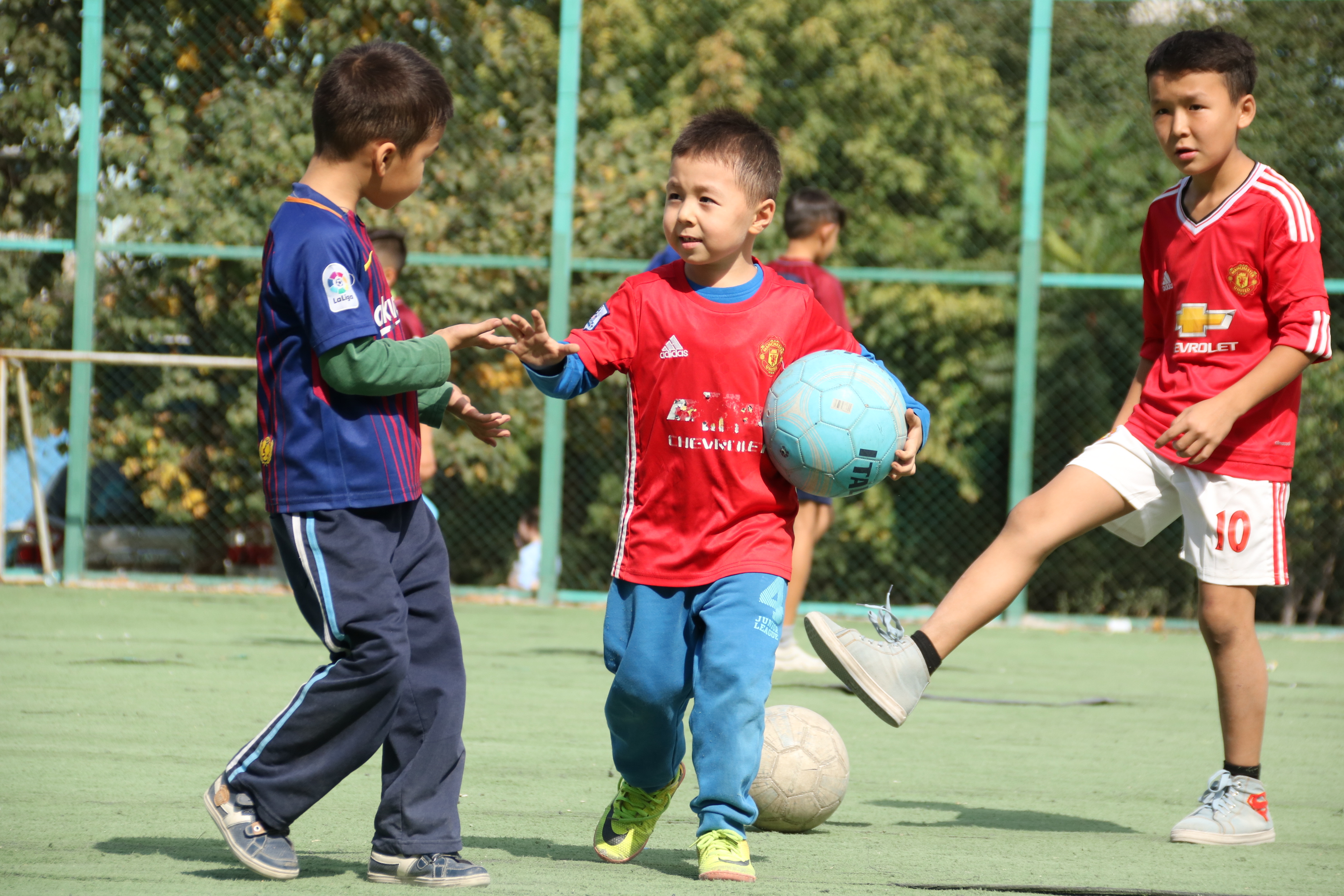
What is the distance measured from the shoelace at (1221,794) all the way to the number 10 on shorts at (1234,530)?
601 mm

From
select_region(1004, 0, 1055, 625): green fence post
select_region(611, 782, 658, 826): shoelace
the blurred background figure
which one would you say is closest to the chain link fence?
the blurred background figure

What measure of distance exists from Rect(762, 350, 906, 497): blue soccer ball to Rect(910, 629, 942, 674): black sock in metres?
0.46

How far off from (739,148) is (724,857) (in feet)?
5.30

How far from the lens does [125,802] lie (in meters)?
3.59

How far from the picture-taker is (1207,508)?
12.6 ft

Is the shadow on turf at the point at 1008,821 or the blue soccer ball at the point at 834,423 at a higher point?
the blue soccer ball at the point at 834,423

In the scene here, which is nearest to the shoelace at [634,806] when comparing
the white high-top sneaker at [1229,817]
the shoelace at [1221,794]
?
the white high-top sneaker at [1229,817]

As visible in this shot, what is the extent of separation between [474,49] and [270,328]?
849 centimetres

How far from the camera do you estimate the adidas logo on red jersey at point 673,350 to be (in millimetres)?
3320

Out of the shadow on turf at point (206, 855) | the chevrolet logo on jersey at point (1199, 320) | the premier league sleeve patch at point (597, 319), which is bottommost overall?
the shadow on turf at point (206, 855)

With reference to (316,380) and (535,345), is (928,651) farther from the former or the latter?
(316,380)

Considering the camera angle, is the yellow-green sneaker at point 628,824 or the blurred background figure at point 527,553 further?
the blurred background figure at point 527,553

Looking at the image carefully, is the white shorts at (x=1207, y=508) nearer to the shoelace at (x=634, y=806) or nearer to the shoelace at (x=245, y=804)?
the shoelace at (x=634, y=806)

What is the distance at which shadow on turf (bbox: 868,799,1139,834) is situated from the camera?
3783 mm
